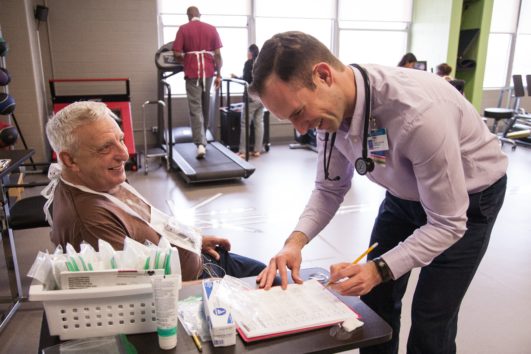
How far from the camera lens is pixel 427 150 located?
1.11 meters

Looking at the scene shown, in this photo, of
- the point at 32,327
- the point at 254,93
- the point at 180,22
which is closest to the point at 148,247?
the point at 254,93

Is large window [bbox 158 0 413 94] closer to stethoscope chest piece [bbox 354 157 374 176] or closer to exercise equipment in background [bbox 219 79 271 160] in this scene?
exercise equipment in background [bbox 219 79 271 160]

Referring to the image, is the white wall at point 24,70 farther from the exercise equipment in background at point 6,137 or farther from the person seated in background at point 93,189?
the person seated in background at point 93,189

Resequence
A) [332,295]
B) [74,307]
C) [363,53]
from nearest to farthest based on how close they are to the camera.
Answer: [74,307] < [332,295] < [363,53]

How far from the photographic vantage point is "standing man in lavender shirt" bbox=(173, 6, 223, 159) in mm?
5391

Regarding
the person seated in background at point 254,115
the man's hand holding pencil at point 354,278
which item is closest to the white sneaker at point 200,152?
the person seated in background at point 254,115

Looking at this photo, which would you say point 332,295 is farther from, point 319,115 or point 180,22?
point 180,22

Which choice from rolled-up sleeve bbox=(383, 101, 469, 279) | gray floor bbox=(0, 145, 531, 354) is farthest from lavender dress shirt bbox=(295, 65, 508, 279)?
gray floor bbox=(0, 145, 531, 354)

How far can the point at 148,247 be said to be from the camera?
106cm

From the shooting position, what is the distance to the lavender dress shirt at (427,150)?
112 centimetres

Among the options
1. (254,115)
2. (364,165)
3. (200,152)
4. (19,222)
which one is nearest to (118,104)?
(200,152)

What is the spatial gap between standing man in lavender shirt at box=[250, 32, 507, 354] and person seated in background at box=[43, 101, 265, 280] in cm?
56

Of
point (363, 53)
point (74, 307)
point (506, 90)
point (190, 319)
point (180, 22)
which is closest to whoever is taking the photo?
point (74, 307)

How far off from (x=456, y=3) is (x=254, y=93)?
26.0 ft
